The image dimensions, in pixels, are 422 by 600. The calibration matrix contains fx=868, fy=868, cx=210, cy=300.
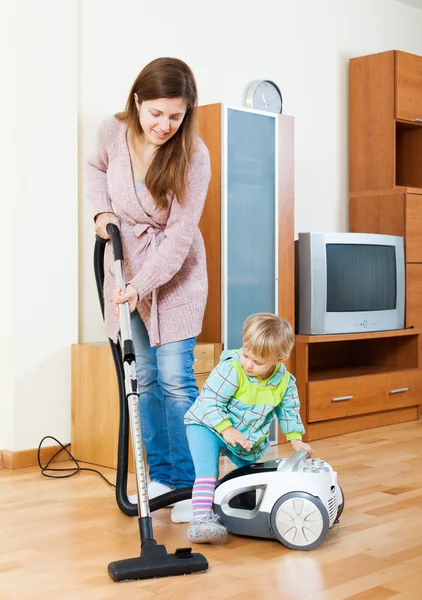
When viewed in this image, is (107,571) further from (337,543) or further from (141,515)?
(337,543)

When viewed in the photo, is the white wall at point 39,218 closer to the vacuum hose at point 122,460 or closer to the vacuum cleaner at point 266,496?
the vacuum hose at point 122,460

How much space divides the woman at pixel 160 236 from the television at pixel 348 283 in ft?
4.90

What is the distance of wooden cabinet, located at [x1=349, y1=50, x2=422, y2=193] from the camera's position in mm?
4699

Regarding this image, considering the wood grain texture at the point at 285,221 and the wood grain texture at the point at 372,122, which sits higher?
the wood grain texture at the point at 372,122

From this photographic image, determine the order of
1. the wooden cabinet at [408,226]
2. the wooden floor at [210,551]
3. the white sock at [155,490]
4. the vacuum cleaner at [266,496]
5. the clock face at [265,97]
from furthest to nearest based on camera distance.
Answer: the wooden cabinet at [408,226] < the clock face at [265,97] < the white sock at [155,490] < the vacuum cleaner at [266,496] < the wooden floor at [210,551]

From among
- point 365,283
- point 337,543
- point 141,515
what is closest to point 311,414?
point 365,283

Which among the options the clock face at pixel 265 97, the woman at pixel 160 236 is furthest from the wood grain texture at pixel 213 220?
the woman at pixel 160 236

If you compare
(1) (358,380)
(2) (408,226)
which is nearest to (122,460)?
(1) (358,380)

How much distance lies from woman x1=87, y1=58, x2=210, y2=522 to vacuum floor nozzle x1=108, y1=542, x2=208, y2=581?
46 centimetres

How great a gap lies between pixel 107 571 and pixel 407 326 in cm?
284

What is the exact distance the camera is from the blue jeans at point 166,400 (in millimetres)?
2611

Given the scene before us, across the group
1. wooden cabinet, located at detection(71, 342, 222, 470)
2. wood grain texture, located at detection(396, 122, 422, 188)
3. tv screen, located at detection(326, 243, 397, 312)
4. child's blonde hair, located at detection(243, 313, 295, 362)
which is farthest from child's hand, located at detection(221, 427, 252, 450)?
wood grain texture, located at detection(396, 122, 422, 188)

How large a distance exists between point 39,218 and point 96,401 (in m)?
0.75

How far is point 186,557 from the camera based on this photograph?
A: 6.86ft
